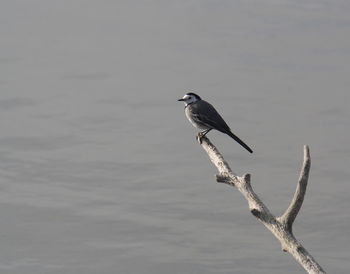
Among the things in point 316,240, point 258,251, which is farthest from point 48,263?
point 316,240

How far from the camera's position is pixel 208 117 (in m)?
10.9

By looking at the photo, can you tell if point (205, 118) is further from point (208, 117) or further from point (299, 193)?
point (299, 193)

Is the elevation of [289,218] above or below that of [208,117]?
below

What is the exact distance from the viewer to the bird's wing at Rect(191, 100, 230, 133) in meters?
10.8

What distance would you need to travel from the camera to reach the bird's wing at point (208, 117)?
10844 millimetres

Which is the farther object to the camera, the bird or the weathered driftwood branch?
the bird

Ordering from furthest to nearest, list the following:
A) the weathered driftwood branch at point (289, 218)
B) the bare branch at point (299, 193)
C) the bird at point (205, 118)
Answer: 1. the bird at point (205, 118)
2. the bare branch at point (299, 193)
3. the weathered driftwood branch at point (289, 218)

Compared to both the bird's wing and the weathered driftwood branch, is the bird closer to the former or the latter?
the bird's wing

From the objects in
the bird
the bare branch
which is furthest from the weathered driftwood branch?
the bird

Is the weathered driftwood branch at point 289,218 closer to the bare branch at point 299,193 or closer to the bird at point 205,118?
the bare branch at point 299,193

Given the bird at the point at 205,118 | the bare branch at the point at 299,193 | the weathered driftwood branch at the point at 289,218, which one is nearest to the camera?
the weathered driftwood branch at the point at 289,218

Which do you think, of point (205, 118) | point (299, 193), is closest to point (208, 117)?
point (205, 118)

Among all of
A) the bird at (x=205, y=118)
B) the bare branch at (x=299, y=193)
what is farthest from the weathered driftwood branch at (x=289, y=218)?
the bird at (x=205, y=118)

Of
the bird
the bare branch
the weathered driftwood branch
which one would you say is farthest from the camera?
the bird
